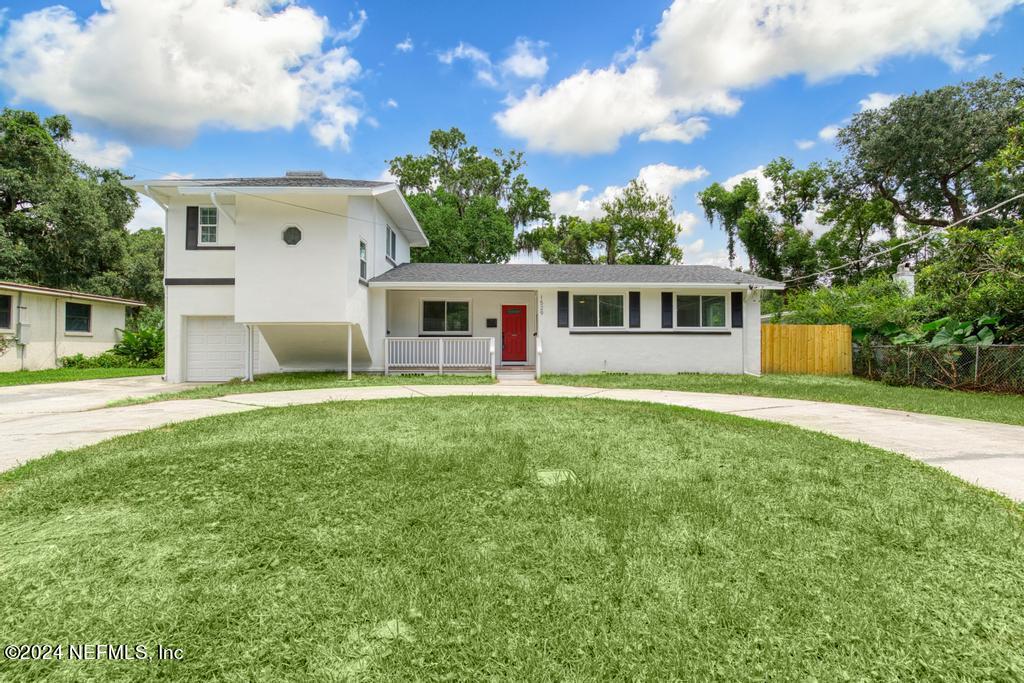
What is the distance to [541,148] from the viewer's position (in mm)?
29422

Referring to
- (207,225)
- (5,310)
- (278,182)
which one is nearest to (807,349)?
(278,182)

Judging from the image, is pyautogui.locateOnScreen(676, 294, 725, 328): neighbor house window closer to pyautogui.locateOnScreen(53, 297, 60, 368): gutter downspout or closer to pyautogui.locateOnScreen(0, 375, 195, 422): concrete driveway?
pyautogui.locateOnScreen(0, 375, 195, 422): concrete driveway

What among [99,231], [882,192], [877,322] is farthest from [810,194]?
[99,231]

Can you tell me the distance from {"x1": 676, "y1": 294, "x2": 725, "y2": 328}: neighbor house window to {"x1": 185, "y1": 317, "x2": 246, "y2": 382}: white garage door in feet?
40.3

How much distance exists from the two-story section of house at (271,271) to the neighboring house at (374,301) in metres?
0.03

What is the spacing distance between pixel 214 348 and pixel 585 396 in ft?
33.0

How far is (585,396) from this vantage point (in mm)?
8758

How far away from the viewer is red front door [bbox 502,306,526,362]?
1537 cm

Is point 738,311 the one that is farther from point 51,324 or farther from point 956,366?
point 51,324

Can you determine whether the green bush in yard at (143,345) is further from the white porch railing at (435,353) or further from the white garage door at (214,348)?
the white porch railing at (435,353)

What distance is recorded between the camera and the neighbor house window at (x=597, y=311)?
45.9 ft

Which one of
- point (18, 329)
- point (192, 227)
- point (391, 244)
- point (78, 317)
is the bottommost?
point (18, 329)

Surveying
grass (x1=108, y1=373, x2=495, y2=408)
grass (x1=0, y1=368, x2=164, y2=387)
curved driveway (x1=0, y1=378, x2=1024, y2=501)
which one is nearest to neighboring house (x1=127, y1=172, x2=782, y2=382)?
grass (x1=108, y1=373, x2=495, y2=408)

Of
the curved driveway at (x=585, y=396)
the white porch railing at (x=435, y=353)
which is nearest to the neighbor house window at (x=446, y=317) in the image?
the white porch railing at (x=435, y=353)
